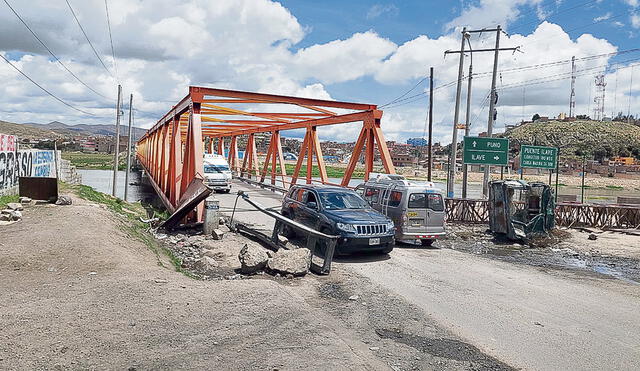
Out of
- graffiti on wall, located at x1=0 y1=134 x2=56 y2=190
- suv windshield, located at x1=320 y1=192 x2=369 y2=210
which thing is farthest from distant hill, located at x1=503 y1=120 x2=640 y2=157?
suv windshield, located at x1=320 y1=192 x2=369 y2=210

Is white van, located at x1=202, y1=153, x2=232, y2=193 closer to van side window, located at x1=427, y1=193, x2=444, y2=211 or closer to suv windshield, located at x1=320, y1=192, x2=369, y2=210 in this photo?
suv windshield, located at x1=320, y1=192, x2=369, y2=210

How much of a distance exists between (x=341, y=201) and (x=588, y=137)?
13764 cm

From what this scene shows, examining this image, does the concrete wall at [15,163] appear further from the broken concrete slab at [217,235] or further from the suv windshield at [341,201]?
the suv windshield at [341,201]

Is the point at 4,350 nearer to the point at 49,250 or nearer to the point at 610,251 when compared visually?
the point at 49,250

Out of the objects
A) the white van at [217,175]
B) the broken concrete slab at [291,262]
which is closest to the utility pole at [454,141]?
the white van at [217,175]

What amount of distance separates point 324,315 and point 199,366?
258 cm

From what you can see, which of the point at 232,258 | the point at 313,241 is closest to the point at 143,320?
the point at 232,258

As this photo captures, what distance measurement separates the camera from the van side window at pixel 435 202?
47.6 feet

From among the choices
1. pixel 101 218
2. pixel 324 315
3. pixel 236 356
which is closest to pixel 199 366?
pixel 236 356

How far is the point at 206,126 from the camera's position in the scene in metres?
42.2

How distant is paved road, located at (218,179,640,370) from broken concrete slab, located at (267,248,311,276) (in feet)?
4.56

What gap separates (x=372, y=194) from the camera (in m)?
16.2

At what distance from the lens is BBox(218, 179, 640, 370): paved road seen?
6.30 meters

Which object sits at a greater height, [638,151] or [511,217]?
[638,151]
